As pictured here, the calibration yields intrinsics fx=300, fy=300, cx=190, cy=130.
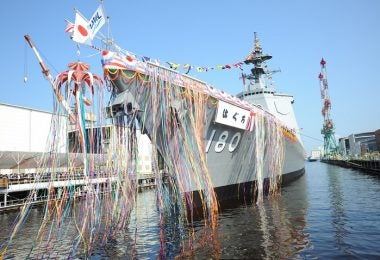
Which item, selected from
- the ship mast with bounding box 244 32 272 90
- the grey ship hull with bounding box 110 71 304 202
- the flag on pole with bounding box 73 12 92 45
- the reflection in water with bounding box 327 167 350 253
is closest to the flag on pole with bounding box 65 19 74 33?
the flag on pole with bounding box 73 12 92 45

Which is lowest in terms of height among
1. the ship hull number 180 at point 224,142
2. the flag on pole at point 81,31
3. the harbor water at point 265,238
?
the harbor water at point 265,238

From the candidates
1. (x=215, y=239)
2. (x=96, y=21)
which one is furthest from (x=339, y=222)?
(x=96, y=21)

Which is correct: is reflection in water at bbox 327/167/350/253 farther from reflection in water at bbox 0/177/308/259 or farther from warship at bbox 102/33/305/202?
warship at bbox 102/33/305/202

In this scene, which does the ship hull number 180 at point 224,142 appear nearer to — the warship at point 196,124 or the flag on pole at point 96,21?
the warship at point 196,124

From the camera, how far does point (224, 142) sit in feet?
45.4

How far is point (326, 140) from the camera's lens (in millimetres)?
89188

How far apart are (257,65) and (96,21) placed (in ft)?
72.0

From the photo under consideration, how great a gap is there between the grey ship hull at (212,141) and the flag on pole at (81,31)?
5.69 ft

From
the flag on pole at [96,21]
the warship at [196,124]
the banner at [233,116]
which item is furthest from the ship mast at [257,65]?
the flag on pole at [96,21]

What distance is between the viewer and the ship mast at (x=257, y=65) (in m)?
28.3

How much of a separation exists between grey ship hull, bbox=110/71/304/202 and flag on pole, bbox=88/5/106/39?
178 cm

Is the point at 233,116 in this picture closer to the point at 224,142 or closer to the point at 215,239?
the point at 224,142

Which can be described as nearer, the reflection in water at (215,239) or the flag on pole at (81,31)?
the reflection in water at (215,239)

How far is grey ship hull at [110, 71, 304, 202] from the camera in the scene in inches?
424
